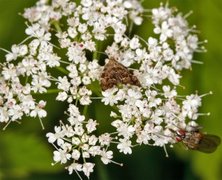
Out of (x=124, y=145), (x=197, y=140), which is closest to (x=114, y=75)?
(x=124, y=145)

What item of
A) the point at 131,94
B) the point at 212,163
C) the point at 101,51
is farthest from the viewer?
the point at 212,163

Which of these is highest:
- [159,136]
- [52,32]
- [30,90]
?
[52,32]

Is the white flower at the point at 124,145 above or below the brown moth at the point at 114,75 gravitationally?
below

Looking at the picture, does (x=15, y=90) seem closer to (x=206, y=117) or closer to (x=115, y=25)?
(x=115, y=25)

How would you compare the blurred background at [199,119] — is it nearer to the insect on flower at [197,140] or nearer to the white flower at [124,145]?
the insect on flower at [197,140]

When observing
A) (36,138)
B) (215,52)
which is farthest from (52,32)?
(215,52)

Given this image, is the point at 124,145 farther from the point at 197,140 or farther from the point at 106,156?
the point at 197,140

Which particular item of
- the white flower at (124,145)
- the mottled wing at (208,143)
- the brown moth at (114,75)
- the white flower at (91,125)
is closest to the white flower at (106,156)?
the white flower at (124,145)
